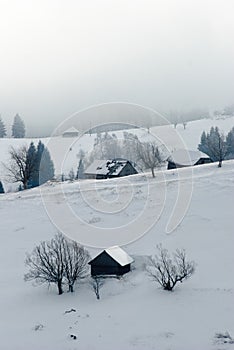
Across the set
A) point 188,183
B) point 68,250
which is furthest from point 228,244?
point 188,183

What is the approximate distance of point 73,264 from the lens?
89.5 ft

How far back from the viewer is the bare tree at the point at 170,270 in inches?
989

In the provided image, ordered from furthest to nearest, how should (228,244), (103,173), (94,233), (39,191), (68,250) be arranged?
1. (103,173)
2. (39,191)
3. (94,233)
4. (228,244)
5. (68,250)

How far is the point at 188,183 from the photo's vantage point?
4919cm

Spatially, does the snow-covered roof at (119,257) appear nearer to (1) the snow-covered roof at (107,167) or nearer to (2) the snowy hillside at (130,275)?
(2) the snowy hillside at (130,275)

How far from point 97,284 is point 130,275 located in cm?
342

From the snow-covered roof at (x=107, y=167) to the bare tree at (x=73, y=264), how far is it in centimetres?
3631

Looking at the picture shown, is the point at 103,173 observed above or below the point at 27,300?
above

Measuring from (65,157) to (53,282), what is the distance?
8533cm

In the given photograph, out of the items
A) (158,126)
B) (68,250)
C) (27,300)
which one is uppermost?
(158,126)

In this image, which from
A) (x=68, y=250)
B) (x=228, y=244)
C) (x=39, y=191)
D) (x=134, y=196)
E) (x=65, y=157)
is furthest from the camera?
(x=65, y=157)

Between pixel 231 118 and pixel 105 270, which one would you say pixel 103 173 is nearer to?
pixel 105 270

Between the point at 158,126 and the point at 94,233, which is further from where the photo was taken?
the point at 158,126

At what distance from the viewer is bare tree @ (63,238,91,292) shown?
87.2 feet
